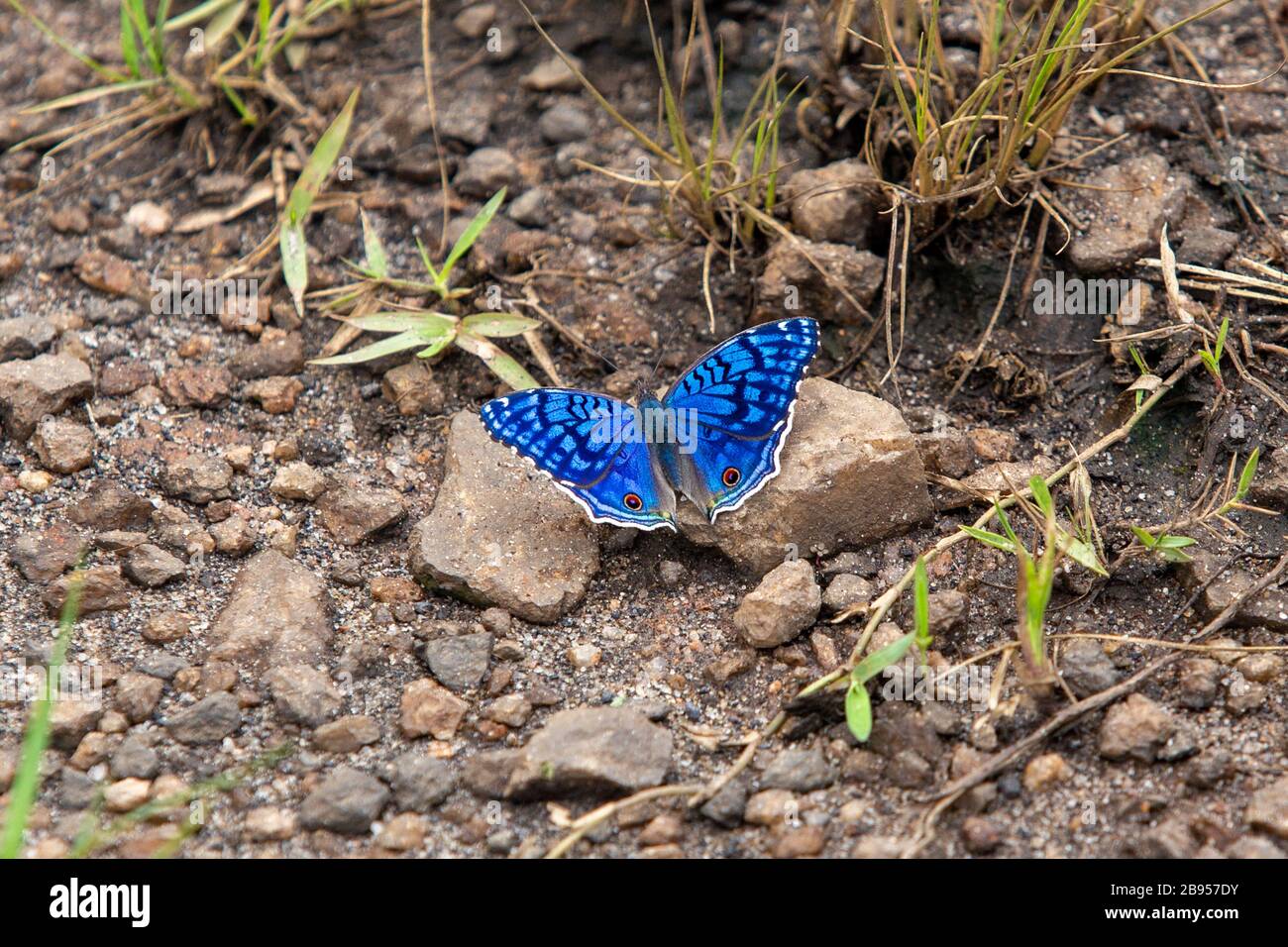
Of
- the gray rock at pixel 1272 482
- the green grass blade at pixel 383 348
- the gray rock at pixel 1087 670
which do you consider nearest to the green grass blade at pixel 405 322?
the green grass blade at pixel 383 348

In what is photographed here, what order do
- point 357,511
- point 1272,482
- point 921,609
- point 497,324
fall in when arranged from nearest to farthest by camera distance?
point 921,609 < point 1272,482 < point 357,511 < point 497,324

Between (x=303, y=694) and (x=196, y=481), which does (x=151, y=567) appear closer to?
(x=196, y=481)

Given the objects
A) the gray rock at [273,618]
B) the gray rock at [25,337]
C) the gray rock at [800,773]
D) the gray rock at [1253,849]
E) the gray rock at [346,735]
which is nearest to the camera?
the gray rock at [1253,849]

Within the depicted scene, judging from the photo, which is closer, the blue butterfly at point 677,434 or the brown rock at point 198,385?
the blue butterfly at point 677,434

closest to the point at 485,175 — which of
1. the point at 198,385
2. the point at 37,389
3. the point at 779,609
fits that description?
the point at 198,385

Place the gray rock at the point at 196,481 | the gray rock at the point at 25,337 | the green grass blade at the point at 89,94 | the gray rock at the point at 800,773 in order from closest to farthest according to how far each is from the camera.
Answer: the gray rock at the point at 800,773 < the gray rock at the point at 196,481 < the gray rock at the point at 25,337 < the green grass blade at the point at 89,94

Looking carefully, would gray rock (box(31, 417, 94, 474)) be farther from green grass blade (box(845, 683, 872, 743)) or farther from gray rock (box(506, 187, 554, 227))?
green grass blade (box(845, 683, 872, 743))

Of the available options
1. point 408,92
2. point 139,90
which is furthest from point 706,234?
point 139,90

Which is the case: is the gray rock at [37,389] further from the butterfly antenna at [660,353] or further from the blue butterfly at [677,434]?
the butterfly antenna at [660,353]
